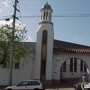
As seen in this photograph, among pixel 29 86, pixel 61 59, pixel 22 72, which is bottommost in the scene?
pixel 29 86

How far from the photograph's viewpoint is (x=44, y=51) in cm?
2969

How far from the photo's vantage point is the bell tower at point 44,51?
28.9 m

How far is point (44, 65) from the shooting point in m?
29.3

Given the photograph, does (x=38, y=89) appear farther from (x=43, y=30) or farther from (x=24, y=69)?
(x=43, y=30)

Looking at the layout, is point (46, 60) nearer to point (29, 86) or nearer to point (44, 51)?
point (44, 51)

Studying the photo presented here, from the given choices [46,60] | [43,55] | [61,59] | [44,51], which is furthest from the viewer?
[61,59]

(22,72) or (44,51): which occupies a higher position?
(44,51)

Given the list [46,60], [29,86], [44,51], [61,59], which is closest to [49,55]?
[46,60]

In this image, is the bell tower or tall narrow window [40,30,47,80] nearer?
the bell tower

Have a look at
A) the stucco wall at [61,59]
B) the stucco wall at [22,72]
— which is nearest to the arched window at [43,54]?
the stucco wall at [61,59]

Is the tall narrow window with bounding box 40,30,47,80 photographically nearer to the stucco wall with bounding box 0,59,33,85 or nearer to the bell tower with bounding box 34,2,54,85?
the bell tower with bounding box 34,2,54,85

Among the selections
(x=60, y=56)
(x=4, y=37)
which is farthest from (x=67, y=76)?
(x=4, y=37)

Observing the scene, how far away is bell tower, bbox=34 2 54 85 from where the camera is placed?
28.9 metres

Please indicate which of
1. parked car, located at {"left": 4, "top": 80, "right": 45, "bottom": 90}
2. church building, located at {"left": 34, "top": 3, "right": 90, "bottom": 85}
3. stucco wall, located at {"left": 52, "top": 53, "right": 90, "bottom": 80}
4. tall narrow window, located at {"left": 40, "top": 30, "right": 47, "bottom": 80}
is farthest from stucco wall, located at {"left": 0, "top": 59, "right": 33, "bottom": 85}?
parked car, located at {"left": 4, "top": 80, "right": 45, "bottom": 90}
